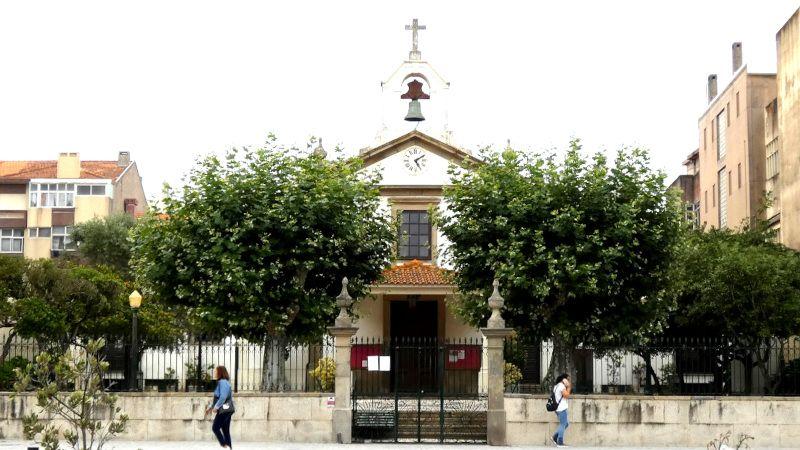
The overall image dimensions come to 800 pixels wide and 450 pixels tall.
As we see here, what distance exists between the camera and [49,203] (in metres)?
72.8

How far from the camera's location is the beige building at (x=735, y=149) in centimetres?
4975

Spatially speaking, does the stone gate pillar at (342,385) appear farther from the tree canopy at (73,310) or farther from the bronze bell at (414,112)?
the bronze bell at (414,112)

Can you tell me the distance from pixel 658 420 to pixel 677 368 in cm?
433

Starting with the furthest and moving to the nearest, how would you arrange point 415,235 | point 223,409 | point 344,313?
1. point 415,235
2. point 344,313
3. point 223,409

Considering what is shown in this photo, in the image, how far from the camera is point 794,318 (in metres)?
34.2

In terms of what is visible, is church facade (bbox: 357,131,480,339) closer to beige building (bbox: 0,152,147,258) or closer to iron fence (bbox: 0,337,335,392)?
iron fence (bbox: 0,337,335,392)

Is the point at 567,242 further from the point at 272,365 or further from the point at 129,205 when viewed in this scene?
the point at 129,205

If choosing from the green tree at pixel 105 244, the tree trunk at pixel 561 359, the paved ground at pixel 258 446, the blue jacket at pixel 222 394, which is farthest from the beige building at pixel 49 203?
the blue jacket at pixel 222 394

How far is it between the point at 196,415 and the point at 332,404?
9.38 ft

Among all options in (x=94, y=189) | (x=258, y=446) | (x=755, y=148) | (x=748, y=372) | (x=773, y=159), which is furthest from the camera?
(x=94, y=189)

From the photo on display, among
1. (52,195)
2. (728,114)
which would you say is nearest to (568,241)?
(728,114)

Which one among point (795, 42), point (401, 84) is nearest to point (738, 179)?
point (795, 42)

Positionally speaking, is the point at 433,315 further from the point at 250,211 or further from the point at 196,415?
the point at 196,415

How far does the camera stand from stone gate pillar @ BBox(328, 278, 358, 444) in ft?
85.8
